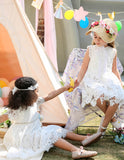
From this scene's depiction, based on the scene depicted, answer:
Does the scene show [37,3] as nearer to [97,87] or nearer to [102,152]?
[97,87]

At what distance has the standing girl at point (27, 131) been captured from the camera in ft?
7.79

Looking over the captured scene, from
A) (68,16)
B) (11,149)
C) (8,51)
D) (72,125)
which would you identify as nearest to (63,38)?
(8,51)

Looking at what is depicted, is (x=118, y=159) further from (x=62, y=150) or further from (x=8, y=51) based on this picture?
(x=8, y=51)

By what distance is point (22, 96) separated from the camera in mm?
2447

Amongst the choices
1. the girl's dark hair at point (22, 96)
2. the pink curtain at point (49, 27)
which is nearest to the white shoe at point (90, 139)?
the girl's dark hair at point (22, 96)

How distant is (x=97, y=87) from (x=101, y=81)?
0.39 feet

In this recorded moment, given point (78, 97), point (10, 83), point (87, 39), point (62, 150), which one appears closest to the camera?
point (62, 150)

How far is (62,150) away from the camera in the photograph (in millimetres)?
2543

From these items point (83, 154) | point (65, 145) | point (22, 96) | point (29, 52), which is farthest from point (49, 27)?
point (83, 154)

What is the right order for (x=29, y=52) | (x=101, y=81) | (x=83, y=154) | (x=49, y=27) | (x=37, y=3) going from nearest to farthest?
(x=83, y=154)
(x=101, y=81)
(x=29, y=52)
(x=37, y=3)
(x=49, y=27)

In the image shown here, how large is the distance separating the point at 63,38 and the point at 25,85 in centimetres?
438

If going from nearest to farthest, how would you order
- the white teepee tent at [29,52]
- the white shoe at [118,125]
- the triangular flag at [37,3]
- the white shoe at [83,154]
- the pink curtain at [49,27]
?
the white shoe at [83,154] → the white shoe at [118,125] → the white teepee tent at [29,52] → the triangular flag at [37,3] → the pink curtain at [49,27]

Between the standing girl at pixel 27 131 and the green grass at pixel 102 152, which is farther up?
the standing girl at pixel 27 131

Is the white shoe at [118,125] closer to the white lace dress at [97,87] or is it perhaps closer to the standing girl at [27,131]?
the white lace dress at [97,87]
